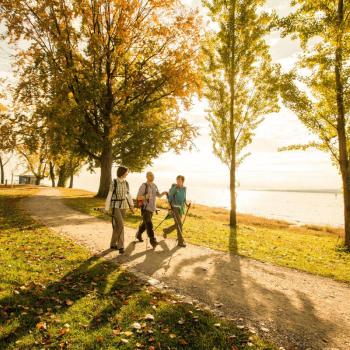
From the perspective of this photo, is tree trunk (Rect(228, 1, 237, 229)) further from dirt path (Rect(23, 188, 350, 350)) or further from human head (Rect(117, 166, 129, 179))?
human head (Rect(117, 166, 129, 179))

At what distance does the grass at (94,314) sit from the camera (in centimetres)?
447

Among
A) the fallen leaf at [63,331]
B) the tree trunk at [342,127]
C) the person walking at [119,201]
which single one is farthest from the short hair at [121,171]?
the tree trunk at [342,127]

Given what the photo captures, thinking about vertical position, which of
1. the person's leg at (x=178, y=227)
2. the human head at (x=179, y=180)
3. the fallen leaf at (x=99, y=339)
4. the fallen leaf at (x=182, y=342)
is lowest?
the fallen leaf at (x=182, y=342)

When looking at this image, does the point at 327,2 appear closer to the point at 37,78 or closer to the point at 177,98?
the point at 177,98

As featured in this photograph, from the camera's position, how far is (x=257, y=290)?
689 centimetres

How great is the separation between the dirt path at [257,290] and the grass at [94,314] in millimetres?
629

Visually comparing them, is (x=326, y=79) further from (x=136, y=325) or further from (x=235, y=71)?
(x=136, y=325)

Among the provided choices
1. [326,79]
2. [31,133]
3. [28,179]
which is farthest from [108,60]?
[28,179]

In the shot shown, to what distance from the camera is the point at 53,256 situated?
27.8ft

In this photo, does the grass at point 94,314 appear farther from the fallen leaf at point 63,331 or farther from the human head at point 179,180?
the human head at point 179,180

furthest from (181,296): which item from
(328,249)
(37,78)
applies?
(37,78)

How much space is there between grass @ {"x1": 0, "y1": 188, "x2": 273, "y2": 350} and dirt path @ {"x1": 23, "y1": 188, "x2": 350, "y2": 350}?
2.06 feet

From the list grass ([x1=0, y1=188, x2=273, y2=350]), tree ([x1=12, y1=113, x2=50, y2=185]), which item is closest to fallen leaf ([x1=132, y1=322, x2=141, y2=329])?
grass ([x1=0, y1=188, x2=273, y2=350])

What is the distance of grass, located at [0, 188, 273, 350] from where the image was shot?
447 centimetres
